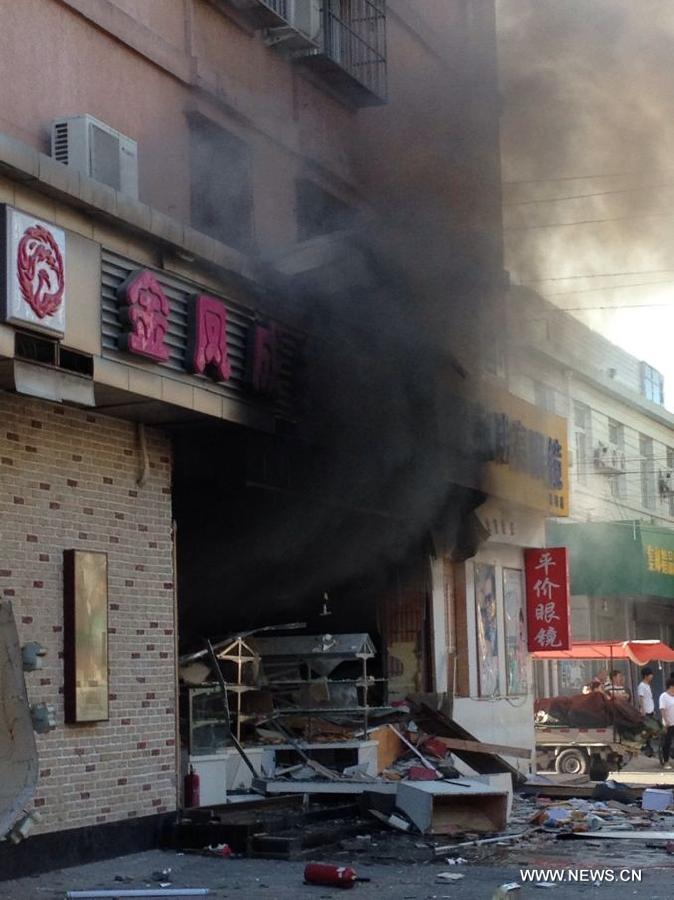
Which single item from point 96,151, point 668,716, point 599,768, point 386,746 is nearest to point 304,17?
point 96,151

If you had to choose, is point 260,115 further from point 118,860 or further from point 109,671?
point 118,860

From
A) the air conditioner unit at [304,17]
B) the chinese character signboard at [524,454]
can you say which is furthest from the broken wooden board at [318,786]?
the air conditioner unit at [304,17]

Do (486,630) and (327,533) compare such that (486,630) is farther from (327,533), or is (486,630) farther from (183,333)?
(183,333)

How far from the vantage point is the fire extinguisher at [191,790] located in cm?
1159

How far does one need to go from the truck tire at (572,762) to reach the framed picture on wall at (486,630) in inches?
153

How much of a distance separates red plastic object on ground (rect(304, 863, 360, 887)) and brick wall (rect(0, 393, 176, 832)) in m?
1.74

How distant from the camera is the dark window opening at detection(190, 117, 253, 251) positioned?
Result: 40.9 feet

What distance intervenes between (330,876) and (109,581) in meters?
2.79

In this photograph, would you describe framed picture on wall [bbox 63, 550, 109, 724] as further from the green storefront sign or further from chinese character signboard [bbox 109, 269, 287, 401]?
the green storefront sign

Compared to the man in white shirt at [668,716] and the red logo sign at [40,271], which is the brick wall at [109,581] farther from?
the man in white shirt at [668,716]

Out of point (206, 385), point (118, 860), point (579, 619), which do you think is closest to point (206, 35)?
point (206, 385)

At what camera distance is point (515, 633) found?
18375 mm

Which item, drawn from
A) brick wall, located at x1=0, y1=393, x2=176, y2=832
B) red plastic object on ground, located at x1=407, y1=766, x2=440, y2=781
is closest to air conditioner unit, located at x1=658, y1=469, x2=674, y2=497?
red plastic object on ground, located at x1=407, y1=766, x2=440, y2=781

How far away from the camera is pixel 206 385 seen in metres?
11.0
